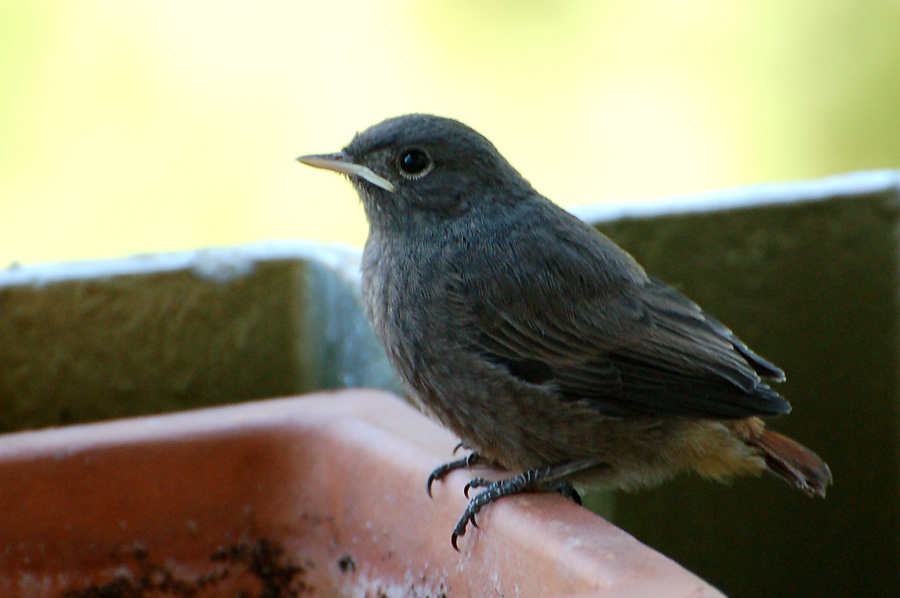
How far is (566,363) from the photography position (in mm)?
3176

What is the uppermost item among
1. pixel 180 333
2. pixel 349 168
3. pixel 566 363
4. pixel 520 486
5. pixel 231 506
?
pixel 349 168

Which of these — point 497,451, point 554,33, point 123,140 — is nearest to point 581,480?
point 497,451

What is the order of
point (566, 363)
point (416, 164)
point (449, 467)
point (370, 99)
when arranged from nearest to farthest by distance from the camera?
point (449, 467), point (566, 363), point (416, 164), point (370, 99)

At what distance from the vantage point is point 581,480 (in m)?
3.28

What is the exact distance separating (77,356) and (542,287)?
159cm

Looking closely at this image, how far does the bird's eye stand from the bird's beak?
0.07 metres

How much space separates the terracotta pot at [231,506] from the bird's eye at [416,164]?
0.73m

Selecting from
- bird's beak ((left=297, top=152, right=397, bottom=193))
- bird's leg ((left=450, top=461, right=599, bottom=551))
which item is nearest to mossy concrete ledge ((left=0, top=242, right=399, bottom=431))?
bird's beak ((left=297, top=152, right=397, bottom=193))

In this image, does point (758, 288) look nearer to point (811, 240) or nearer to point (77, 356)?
point (811, 240)

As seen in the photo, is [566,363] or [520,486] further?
[566,363]

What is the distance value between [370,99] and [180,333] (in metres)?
4.54

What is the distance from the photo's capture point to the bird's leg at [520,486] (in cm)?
273

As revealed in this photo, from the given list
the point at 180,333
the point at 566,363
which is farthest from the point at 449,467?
the point at 180,333

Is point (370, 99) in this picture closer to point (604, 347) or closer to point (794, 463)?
point (604, 347)
